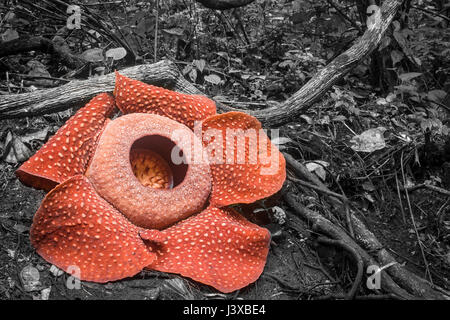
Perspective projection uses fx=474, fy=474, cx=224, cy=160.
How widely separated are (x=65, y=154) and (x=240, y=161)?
2.74 ft

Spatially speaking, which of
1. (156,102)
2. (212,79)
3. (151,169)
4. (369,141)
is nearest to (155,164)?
(151,169)

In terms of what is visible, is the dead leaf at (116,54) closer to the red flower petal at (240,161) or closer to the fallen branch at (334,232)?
the red flower petal at (240,161)

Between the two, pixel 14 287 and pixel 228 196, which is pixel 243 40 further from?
pixel 14 287

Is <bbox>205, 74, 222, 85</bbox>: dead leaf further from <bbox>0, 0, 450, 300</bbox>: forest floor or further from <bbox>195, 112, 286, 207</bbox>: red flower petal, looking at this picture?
<bbox>195, 112, 286, 207</bbox>: red flower petal

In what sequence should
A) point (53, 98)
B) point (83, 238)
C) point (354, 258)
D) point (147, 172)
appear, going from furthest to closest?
point (53, 98) < point (147, 172) < point (354, 258) < point (83, 238)

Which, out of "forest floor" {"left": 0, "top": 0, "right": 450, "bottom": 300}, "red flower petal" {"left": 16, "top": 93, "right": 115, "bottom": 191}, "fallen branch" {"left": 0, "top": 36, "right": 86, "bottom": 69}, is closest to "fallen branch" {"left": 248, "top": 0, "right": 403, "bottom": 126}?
"forest floor" {"left": 0, "top": 0, "right": 450, "bottom": 300}

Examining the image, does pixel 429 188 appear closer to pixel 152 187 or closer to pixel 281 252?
pixel 281 252

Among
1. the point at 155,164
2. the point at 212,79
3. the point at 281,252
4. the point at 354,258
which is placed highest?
the point at 212,79

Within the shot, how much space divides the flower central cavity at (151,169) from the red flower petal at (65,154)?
8.9 inches

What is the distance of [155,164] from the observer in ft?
7.80

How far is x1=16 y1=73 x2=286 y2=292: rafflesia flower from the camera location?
1.95 metres

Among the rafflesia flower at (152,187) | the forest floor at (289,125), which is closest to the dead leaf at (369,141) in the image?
the forest floor at (289,125)
